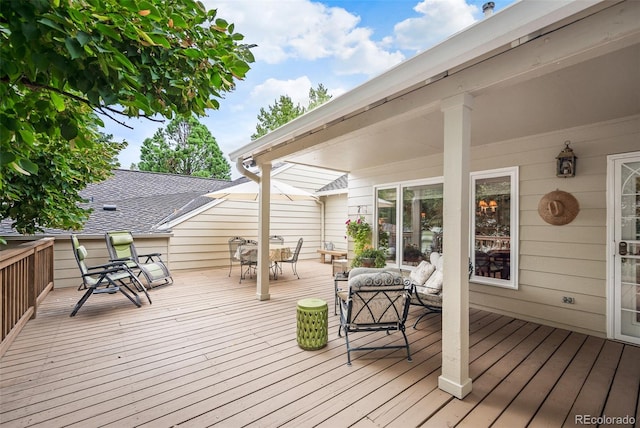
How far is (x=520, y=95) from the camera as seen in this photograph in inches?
107

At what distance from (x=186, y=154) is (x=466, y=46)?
21793 millimetres

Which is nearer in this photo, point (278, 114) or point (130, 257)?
point (130, 257)

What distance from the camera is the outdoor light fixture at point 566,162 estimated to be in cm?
359

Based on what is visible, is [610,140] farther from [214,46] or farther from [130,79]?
[130,79]

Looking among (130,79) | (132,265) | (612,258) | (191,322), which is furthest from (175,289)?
(612,258)

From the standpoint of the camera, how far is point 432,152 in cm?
500

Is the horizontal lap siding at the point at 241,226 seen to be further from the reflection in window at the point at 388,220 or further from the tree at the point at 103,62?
the tree at the point at 103,62

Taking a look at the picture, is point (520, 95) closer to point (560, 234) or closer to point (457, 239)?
point (457, 239)

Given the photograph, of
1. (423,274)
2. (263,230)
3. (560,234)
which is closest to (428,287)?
(423,274)

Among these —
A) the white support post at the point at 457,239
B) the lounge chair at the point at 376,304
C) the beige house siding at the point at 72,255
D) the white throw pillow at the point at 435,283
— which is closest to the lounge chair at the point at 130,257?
the beige house siding at the point at 72,255

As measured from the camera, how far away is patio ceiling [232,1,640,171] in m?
1.70

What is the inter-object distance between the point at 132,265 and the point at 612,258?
7456 mm

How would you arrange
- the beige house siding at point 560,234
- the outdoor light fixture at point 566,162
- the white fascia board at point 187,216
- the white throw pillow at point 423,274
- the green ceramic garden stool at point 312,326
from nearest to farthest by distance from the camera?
the green ceramic garden stool at point 312,326 < the beige house siding at point 560,234 < the outdoor light fixture at point 566,162 < the white throw pillow at point 423,274 < the white fascia board at point 187,216

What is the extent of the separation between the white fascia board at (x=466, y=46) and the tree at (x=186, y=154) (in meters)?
19.8
